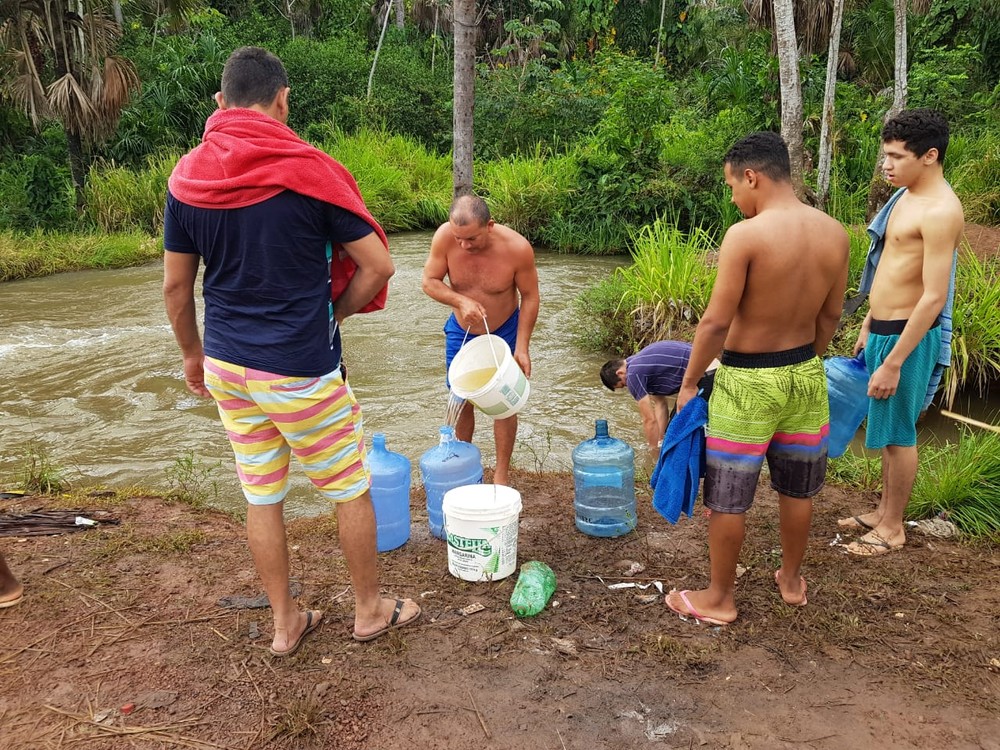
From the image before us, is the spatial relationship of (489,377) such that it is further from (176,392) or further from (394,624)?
(176,392)

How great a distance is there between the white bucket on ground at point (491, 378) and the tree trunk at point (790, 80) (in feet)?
20.6

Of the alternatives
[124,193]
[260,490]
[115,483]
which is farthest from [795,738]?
[124,193]

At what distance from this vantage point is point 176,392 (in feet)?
26.1

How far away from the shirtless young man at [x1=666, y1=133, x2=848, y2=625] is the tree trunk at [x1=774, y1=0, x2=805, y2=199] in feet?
22.2

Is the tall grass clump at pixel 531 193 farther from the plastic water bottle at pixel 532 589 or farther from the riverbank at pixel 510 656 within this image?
the plastic water bottle at pixel 532 589

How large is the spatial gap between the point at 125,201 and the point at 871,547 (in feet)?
50.2

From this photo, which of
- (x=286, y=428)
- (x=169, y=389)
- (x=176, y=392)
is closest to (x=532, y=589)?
(x=286, y=428)

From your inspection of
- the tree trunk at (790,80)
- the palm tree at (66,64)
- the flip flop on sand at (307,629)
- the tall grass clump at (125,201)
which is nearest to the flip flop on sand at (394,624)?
the flip flop on sand at (307,629)

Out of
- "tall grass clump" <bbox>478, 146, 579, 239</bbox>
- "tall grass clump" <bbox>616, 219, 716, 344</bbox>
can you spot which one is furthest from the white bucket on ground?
"tall grass clump" <bbox>478, 146, 579, 239</bbox>

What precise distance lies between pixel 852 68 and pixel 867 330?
712 inches

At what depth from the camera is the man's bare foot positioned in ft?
13.9

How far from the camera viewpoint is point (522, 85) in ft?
65.5

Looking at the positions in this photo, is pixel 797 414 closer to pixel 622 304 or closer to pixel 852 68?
pixel 622 304

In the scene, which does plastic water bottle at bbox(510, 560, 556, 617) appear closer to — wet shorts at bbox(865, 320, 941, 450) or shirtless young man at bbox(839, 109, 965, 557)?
shirtless young man at bbox(839, 109, 965, 557)
